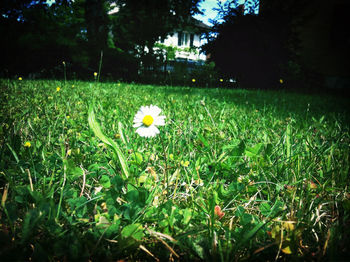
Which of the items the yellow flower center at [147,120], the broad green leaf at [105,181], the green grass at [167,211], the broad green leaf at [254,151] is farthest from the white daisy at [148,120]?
the broad green leaf at [254,151]

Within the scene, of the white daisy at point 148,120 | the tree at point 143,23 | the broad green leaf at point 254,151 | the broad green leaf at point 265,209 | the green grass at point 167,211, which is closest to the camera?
the green grass at point 167,211

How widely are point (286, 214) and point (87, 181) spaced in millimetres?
752

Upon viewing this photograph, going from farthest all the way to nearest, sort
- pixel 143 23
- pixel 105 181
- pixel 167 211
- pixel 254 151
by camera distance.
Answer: pixel 143 23 < pixel 254 151 < pixel 105 181 < pixel 167 211

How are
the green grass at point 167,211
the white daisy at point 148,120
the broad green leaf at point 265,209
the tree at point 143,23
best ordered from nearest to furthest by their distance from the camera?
1. the green grass at point 167,211
2. the broad green leaf at point 265,209
3. the white daisy at point 148,120
4. the tree at point 143,23

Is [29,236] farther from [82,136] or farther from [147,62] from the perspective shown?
[147,62]

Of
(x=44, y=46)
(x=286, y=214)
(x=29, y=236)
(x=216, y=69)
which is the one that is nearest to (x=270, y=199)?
(x=286, y=214)

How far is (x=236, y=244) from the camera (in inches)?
22.5

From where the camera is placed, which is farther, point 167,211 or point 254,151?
point 254,151

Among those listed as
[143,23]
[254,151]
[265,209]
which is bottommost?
[265,209]

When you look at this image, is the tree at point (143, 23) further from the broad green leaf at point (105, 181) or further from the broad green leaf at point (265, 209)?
the broad green leaf at point (265, 209)

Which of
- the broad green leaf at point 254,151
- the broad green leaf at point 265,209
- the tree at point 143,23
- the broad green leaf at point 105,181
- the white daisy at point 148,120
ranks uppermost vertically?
the tree at point 143,23

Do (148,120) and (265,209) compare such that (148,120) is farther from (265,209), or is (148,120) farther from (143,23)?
(143,23)

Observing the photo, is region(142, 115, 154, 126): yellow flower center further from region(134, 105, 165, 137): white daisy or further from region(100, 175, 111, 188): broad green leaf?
region(100, 175, 111, 188): broad green leaf

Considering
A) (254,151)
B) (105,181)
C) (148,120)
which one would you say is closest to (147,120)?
(148,120)
